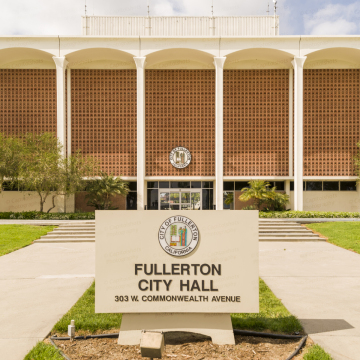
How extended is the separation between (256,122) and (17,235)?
675 inches

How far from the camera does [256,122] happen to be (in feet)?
76.8

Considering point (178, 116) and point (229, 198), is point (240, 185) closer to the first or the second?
point (229, 198)

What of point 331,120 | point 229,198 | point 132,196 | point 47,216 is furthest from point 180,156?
point 331,120

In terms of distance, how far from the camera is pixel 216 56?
2206 centimetres

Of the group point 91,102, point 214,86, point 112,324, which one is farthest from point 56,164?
point 112,324

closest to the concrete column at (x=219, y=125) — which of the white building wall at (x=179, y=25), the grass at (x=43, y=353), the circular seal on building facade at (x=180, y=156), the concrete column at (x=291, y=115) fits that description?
the circular seal on building facade at (x=180, y=156)

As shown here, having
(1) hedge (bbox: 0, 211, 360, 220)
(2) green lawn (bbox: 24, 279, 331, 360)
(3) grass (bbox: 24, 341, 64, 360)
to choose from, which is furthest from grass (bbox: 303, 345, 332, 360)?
(1) hedge (bbox: 0, 211, 360, 220)

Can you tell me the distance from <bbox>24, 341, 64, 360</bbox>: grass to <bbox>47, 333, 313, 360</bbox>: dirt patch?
14 cm

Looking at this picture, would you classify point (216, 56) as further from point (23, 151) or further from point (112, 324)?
point (112, 324)

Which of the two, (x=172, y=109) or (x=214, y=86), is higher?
(x=214, y=86)

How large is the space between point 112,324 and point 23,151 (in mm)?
19344

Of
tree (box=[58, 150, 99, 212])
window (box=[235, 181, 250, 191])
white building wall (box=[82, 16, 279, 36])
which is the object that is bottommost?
window (box=[235, 181, 250, 191])

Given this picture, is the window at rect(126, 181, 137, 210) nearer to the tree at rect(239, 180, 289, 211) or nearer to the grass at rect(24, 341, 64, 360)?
the tree at rect(239, 180, 289, 211)

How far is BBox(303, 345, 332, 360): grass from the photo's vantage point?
11.6ft
